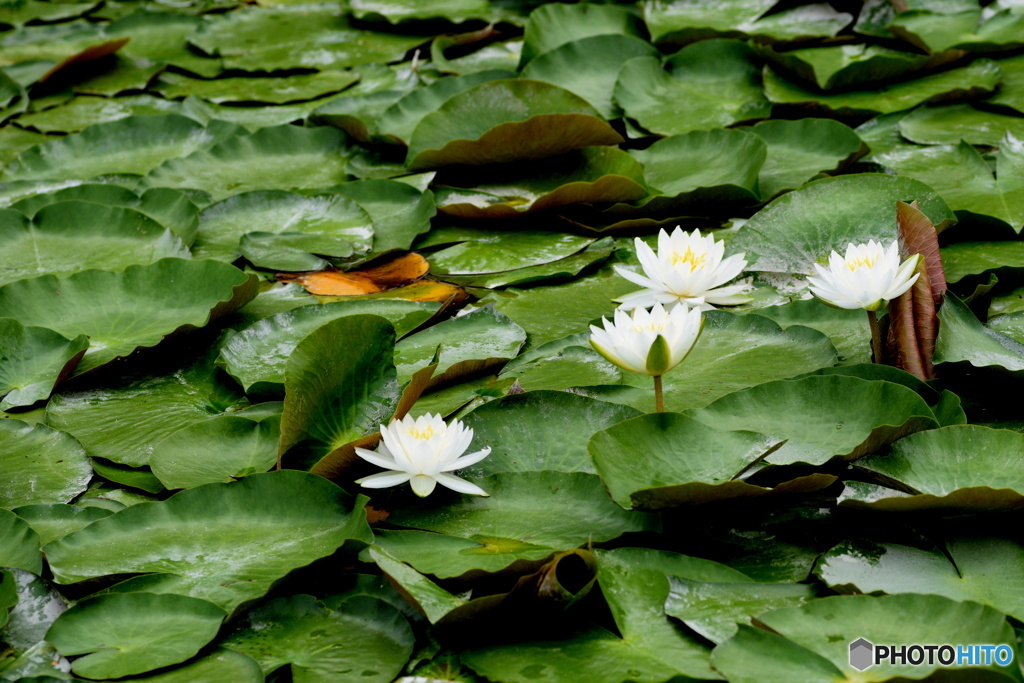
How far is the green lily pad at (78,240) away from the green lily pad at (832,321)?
4.06 feet

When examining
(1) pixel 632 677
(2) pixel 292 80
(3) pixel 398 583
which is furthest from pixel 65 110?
(1) pixel 632 677

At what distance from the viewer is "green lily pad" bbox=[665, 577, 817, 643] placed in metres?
1.04

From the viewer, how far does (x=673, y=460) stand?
1.23 metres

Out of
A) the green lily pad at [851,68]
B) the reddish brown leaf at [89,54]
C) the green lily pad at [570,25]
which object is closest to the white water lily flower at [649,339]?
the green lily pad at [851,68]

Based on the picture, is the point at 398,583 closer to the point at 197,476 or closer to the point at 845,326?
the point at 197,476

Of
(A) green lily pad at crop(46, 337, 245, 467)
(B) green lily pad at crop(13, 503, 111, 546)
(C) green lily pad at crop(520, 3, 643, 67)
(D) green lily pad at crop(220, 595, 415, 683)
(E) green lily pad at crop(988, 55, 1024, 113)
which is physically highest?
(C) green lily pad at crop(520, 3, 643, 67)

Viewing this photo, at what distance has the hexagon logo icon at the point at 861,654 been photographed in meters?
0.96

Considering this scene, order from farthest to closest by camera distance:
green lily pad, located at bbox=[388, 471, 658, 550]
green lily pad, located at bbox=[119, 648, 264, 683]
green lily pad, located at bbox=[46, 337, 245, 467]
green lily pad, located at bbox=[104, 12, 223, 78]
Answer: green lily pad, located at bbox=[104, 12, 223, 78] → green lily pad, located at bbox=[46, 337, 245, 467] → green lily pad, located at bbox=[388, 471, 658, 550] → green lily pad, located at bbox=[119, 648, 264, 683]

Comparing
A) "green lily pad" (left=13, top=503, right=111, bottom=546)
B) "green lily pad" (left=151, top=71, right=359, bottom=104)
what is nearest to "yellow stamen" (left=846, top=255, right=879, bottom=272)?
"green lily pad" (left=13, top=503, right=111, bottom=546)

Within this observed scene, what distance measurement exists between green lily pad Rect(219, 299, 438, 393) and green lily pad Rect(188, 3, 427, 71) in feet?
5.04

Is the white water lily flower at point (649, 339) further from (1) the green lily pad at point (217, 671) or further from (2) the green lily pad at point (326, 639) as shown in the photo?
(1) the green lily pad at point (217, 671)

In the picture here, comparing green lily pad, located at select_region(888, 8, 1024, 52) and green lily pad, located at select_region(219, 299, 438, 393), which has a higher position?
green lily pad, located at select_region(888, 8, 1024, 52)

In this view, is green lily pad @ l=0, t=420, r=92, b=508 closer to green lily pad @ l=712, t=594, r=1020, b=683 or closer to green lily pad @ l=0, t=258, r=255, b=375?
green lily pad @ l=0, t=258, r=255, b=375

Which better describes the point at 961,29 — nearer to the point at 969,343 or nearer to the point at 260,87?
the point at 969,343
